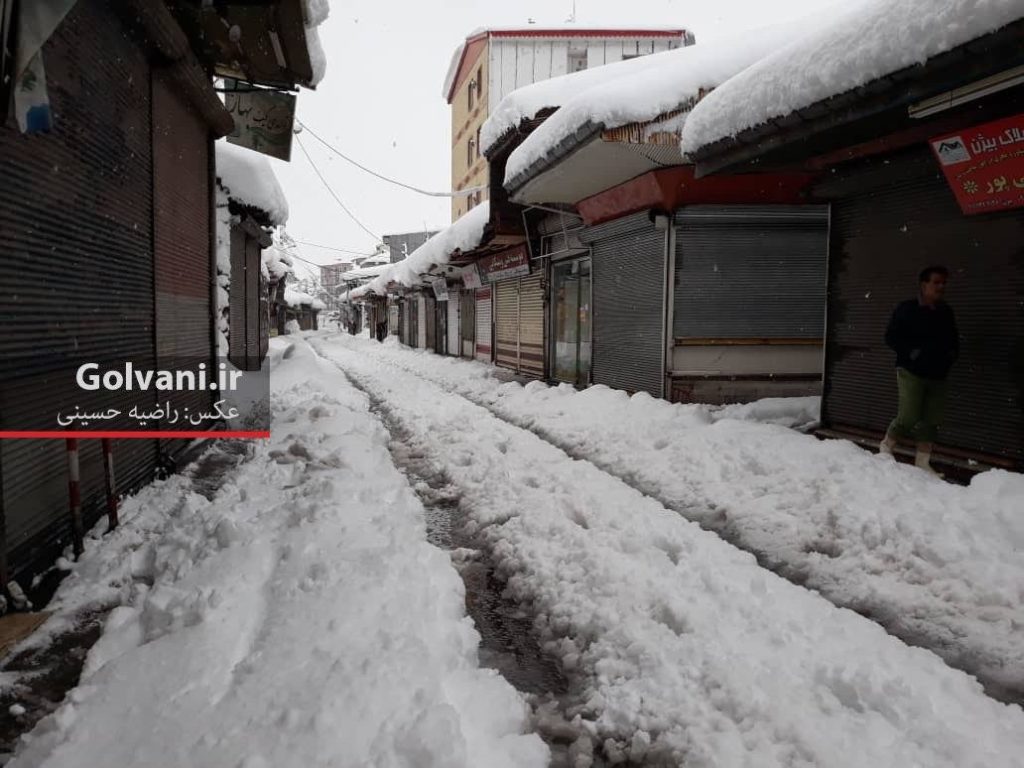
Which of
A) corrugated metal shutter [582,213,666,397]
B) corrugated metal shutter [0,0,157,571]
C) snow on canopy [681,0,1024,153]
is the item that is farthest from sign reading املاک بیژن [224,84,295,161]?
snow on canopy [681,0,1024,153]

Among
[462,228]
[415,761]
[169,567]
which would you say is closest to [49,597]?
[169,567]

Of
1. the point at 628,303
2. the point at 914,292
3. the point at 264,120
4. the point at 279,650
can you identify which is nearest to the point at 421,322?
the point at 628,303

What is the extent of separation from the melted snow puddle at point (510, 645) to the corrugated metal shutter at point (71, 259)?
2.61 m

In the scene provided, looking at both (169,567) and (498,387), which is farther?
(498,387)

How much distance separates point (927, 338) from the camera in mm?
5680

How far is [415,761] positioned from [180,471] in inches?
221

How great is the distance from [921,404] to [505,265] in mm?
12892

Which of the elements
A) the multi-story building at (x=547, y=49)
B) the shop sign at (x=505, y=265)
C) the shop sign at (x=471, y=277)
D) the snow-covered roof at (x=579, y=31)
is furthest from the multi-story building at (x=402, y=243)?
the shop sign at (x=505, y=265)

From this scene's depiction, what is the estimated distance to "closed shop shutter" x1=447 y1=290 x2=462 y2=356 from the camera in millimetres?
25641

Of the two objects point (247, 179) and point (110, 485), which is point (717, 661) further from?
point (247, 179)

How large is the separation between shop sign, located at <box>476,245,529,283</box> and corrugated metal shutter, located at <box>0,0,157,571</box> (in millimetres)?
10764

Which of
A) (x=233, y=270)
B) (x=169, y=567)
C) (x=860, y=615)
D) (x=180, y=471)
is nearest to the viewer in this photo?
(x=860, y=615)

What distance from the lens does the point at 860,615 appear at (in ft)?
11.6

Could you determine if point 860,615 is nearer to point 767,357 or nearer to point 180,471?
point 180,471
